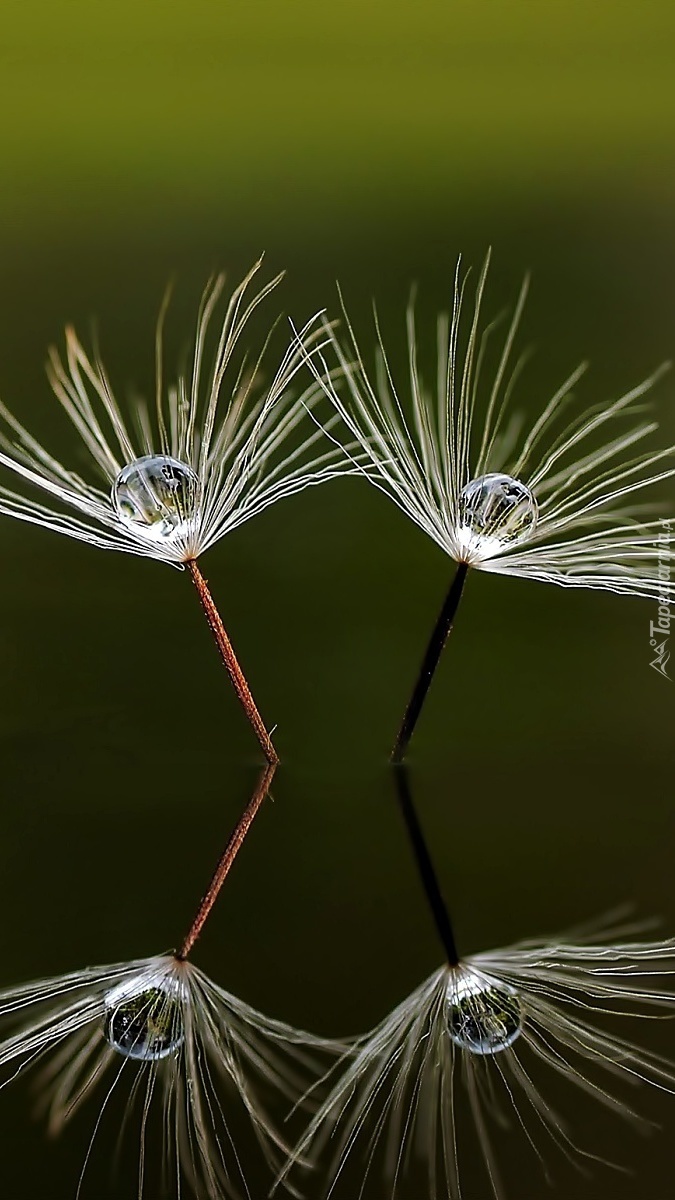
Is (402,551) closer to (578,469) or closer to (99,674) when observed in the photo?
(99,674)

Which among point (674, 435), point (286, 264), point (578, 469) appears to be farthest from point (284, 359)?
point (286, 264)

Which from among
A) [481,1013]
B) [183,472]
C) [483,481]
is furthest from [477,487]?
[481,1013]

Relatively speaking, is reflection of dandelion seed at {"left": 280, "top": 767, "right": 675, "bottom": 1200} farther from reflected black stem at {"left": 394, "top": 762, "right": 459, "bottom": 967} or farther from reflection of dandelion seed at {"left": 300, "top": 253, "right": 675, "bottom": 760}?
reflection of dandelion seed at {"left": 300, "top": 253, "right": 675, "bottom": 760}

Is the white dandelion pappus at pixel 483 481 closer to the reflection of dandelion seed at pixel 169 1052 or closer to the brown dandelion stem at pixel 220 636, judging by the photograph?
the brown dandelion stem at pixel 220 636

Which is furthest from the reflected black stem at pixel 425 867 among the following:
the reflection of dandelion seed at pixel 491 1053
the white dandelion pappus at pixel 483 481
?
the white dandelion pappus at pixel 483 481

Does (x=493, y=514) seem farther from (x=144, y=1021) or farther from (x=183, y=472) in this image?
(x=144, y=1021)

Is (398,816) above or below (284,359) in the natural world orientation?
below
